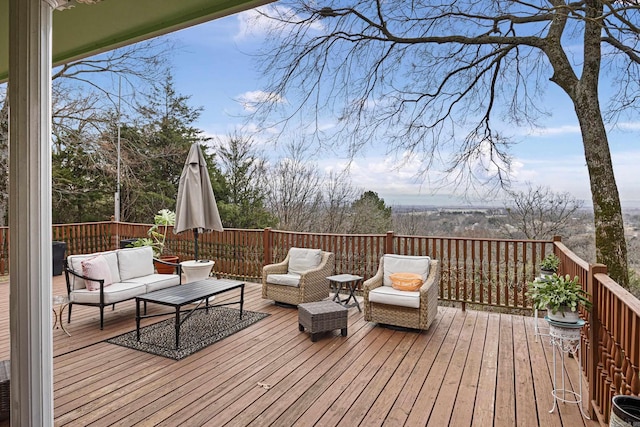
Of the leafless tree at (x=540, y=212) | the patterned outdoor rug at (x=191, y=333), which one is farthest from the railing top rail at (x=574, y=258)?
the leafless tree at (x=540, y=212)

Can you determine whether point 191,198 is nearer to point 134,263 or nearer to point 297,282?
point 134,263

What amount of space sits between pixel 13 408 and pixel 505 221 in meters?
10.1

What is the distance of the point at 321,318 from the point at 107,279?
2.72 m

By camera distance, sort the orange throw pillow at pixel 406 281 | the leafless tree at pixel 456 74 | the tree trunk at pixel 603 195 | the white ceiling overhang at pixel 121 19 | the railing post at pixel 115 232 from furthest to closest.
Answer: the railing post at pixel 115 232
the leafless tree at pixel 456 74
the tree trunk at pixel 603 195
the orange throw pillow at pixel 406 281
the white ceiling overhang at pixel 121 19

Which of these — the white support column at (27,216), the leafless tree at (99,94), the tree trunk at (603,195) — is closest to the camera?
the white support column at (27,216)

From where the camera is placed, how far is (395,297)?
14.8ft

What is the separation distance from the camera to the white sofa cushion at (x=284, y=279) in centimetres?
538

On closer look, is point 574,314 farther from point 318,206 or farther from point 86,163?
point 86,163

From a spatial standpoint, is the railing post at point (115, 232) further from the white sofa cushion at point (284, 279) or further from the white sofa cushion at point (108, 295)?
the white sofa cushion at point (284, 279)

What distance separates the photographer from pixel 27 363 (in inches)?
67.7

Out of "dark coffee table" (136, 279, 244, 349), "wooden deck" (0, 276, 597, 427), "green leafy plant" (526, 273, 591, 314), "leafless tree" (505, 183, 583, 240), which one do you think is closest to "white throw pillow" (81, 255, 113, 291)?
"wooden deck" (0, 276, 597, 427)

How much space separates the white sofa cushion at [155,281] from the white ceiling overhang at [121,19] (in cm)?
298

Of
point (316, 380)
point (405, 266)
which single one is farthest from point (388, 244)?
point (316, 380)

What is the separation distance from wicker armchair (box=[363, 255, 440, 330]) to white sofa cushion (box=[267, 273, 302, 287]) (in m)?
1.12
